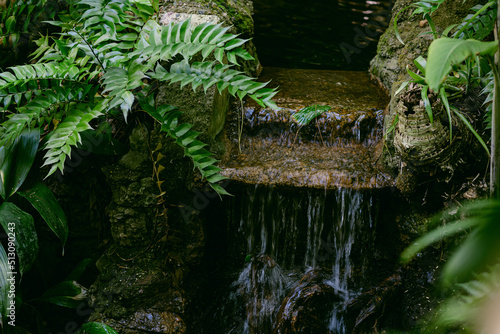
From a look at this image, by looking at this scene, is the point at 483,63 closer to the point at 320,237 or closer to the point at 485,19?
the point at 485,19

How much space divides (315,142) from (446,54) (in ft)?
7.59

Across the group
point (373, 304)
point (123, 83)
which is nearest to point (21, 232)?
point (123, 83)

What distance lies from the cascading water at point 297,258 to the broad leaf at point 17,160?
1347 mm

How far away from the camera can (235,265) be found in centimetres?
300

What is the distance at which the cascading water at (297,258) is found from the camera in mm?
2721

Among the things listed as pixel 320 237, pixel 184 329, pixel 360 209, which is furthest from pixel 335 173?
pixel 184 329

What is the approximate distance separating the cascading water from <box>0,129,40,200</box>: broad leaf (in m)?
1.35

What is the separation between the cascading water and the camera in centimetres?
272

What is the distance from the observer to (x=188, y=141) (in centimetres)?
246

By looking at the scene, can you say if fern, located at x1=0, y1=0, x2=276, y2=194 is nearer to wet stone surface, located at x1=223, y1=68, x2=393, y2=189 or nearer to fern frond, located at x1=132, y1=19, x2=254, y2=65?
fern frond, located at x1=132, y1=19, x2=254, y2=65

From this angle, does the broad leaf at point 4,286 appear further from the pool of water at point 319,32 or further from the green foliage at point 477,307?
the pool of water at point 319,32

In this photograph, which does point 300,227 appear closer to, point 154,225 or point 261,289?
point 261,289

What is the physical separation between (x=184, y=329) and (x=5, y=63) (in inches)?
96.4

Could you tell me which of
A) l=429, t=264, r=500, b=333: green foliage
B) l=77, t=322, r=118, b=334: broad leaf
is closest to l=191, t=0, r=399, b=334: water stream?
l=77, t=322, r=118, b=334: broad leaf
